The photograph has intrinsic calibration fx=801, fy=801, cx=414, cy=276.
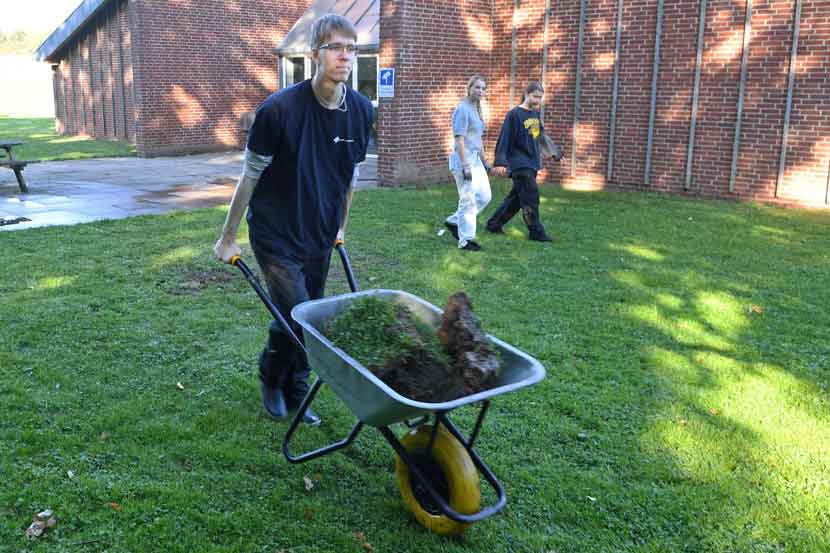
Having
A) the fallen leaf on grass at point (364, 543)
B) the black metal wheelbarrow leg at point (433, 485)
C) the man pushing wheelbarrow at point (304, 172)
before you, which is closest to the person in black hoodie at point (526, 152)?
the man pushing wheelbarrow at point (304, 172)

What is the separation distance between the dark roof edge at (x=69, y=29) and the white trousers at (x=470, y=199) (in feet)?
57.1

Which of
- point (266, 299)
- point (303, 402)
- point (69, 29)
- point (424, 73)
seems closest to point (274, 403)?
point (303, 402)

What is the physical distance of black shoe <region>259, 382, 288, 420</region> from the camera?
4324mm

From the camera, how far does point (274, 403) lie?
4336 millimetres

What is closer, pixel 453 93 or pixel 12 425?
pixel 12 425

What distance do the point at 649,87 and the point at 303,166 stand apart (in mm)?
10996

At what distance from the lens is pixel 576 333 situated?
5875mm

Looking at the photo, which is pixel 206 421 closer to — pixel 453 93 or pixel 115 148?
pixel 453 93

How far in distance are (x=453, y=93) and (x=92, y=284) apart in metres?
9.29

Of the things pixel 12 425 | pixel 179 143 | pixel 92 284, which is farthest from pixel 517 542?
pixel 179 143

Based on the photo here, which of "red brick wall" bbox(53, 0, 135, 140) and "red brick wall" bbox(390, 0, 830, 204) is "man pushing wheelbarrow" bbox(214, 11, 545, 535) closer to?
"red brick wall" bbox(390, 0, 830, 204)

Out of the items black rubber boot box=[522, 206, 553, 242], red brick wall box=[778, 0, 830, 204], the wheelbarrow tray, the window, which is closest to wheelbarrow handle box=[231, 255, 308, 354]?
the wheelbarrow tray

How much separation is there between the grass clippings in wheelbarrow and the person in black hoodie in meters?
5.99

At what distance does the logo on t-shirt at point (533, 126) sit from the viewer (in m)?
9.02
